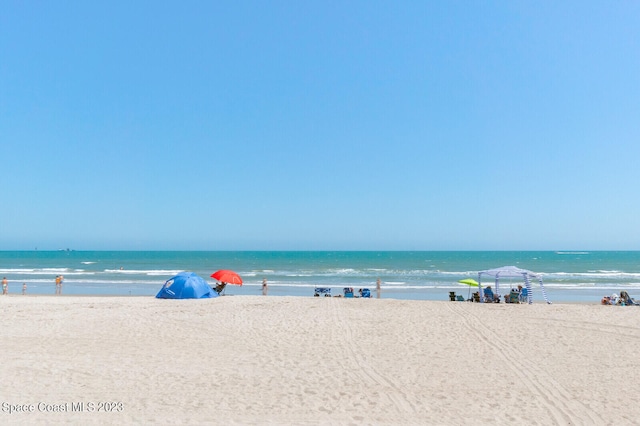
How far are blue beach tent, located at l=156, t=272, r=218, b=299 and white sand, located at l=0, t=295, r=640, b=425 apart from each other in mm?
3333

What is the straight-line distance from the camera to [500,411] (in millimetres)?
6219

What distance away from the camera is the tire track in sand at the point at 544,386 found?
610cm

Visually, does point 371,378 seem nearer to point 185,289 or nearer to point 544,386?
point 544,386

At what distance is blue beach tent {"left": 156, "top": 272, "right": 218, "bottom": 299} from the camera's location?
1799cm

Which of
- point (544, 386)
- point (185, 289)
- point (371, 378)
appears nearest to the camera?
point (544, 386)

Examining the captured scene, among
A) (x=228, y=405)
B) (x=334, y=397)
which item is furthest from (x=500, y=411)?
(x=228, y=405)

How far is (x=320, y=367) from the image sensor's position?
8375mm

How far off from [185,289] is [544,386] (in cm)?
1422

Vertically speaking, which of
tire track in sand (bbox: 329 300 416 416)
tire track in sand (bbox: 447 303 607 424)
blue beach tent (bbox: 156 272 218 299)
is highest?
blue beach tent (bbox: 156 272 218 299)

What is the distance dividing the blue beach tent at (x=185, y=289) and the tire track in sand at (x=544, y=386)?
11.3 m

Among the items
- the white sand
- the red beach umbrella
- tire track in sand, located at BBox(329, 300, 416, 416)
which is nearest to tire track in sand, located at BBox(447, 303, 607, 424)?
the white sand

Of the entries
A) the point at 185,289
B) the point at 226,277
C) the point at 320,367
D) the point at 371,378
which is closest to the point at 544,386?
the point at 371,378

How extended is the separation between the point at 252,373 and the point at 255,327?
450 cm

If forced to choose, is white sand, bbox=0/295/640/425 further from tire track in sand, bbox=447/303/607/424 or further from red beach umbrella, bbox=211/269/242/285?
red beach umbrella, bbox=211/269/242/285
